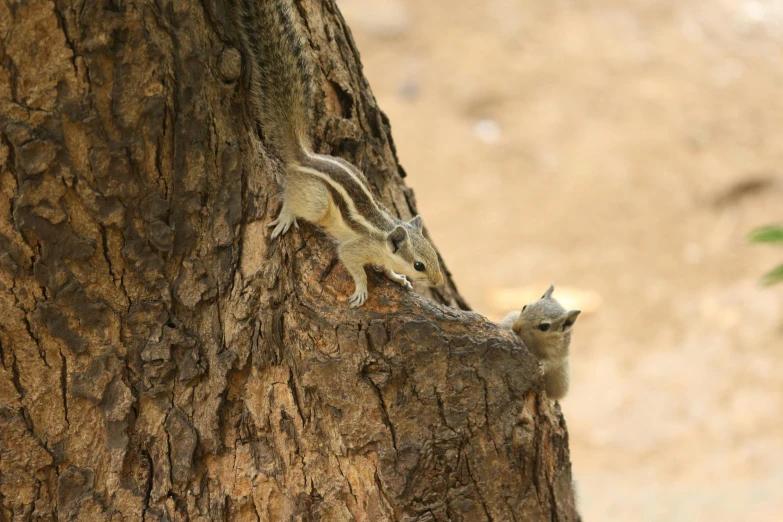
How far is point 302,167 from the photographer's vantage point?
7.82 feet

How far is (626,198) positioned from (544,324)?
8.23 meters

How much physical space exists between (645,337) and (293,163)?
25.6ft

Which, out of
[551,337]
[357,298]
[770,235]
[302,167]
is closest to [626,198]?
[770,235]

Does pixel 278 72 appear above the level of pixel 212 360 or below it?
above

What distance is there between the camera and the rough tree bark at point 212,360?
201 cm

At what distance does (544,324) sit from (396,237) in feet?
3.14

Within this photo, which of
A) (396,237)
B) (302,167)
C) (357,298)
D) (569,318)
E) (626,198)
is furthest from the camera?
(626,198)

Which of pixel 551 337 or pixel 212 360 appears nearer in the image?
pixel 212 360

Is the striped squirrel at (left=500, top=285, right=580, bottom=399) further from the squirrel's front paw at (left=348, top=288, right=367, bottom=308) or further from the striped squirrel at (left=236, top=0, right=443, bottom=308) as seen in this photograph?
Answer: the squirrel's front paw at (left=348, top=288, right=367, bottom=308)

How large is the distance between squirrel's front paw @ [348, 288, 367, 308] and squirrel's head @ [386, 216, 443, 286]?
370 millimetres

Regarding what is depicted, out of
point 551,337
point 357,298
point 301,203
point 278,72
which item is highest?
point 278,72

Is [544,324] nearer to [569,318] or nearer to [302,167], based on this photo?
[569,318]

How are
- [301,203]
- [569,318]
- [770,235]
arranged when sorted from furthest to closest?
[770,235], [569,318], [301,203]

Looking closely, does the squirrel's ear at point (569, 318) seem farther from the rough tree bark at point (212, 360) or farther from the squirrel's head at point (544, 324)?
the rough tree bark at point (212, 360)
